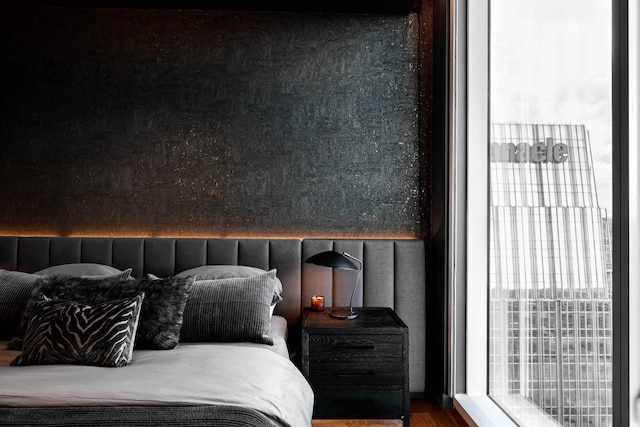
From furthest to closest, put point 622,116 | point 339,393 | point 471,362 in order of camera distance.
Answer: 1. point 471,362
2. point 339,393
3. point 622,116

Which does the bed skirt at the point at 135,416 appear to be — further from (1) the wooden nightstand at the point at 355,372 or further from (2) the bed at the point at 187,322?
(1) the wooden nightstand at the point at 355,372

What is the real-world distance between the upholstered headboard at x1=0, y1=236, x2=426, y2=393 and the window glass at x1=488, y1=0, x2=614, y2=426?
49 centimetres

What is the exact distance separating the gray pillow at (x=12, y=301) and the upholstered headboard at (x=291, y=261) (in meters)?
0.42

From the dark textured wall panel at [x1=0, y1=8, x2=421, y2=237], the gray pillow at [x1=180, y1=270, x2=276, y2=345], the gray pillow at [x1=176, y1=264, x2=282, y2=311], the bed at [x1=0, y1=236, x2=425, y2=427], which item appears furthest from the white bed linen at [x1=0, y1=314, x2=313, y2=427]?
the dark textured wall panel at [x1=0, y1=8, x2=421, y2=237]

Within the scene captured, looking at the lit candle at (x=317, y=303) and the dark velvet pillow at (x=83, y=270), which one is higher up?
the dark velvet pillow at (x=83, y=270)

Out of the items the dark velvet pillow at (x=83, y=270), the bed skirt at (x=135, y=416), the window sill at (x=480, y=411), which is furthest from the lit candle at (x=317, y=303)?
the bed skirt at (x=135, y=416)

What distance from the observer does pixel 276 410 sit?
1.66m

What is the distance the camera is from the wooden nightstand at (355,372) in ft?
8.14

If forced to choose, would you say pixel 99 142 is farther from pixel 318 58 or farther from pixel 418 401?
pixel 418 401

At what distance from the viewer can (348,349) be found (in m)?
2.49

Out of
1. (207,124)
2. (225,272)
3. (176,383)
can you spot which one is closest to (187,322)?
(225,272)

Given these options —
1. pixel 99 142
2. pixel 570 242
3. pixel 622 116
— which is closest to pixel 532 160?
pixel 570 242

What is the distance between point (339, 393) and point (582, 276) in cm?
124

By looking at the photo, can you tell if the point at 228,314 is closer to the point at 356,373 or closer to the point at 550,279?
the point at 356,373
